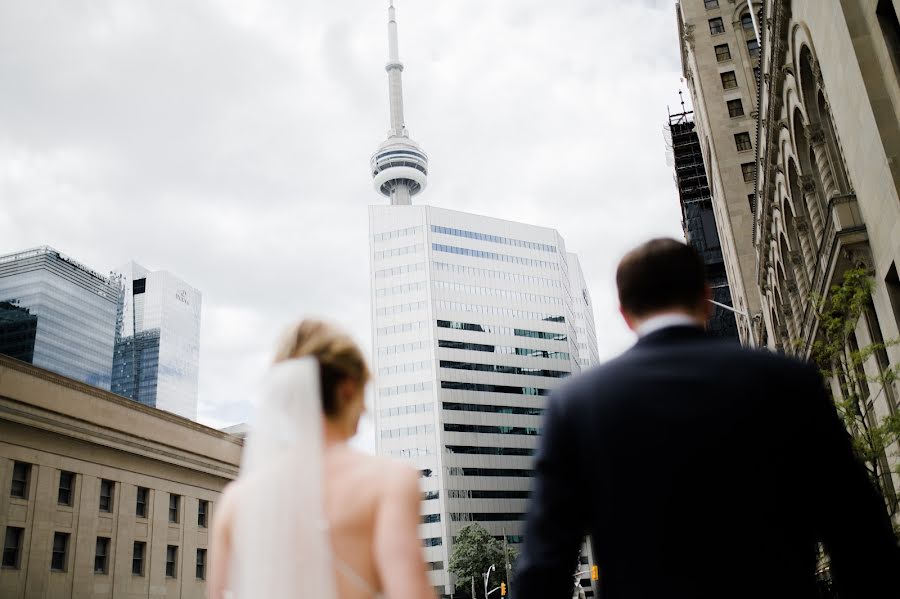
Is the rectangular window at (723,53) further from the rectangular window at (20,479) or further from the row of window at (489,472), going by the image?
the row of window at (489,472)

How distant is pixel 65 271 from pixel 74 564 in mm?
136402

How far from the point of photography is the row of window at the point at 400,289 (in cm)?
14300

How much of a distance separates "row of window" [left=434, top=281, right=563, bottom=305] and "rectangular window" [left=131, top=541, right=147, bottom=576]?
10424 cm

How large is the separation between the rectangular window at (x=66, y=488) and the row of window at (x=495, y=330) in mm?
104172

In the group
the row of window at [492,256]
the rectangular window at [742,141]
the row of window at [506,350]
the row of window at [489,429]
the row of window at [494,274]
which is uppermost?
the row of window at [492,256]

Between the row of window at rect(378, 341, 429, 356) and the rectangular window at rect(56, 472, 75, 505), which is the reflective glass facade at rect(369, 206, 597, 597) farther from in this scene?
the rectangular window at rect(56, 472, 75, 505)

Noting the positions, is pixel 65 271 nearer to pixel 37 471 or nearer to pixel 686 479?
pixel 37 471

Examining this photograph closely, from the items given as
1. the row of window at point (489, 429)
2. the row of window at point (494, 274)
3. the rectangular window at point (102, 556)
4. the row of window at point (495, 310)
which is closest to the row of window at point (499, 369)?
the row of window at point (495, 310)

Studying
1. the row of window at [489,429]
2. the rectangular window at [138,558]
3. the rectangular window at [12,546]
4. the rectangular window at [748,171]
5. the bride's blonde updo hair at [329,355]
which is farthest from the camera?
the row of window at [489,429]

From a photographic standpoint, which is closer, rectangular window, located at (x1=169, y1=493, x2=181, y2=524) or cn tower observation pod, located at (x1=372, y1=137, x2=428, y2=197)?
rectangular window, located at (x1=169, y1=493, x2=181, y2=524)

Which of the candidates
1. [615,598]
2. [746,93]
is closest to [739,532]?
[615,598]

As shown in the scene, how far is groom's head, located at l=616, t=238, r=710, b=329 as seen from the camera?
3.13 m

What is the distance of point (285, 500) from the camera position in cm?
315

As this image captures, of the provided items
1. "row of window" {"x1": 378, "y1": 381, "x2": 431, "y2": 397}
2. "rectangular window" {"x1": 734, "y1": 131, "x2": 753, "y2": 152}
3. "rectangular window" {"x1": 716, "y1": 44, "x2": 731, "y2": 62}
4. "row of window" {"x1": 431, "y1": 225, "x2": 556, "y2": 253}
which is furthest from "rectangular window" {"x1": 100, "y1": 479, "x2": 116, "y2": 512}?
"row of window" {"x1": 431, "y1": 225, "x2": 556, "y2": 253}
